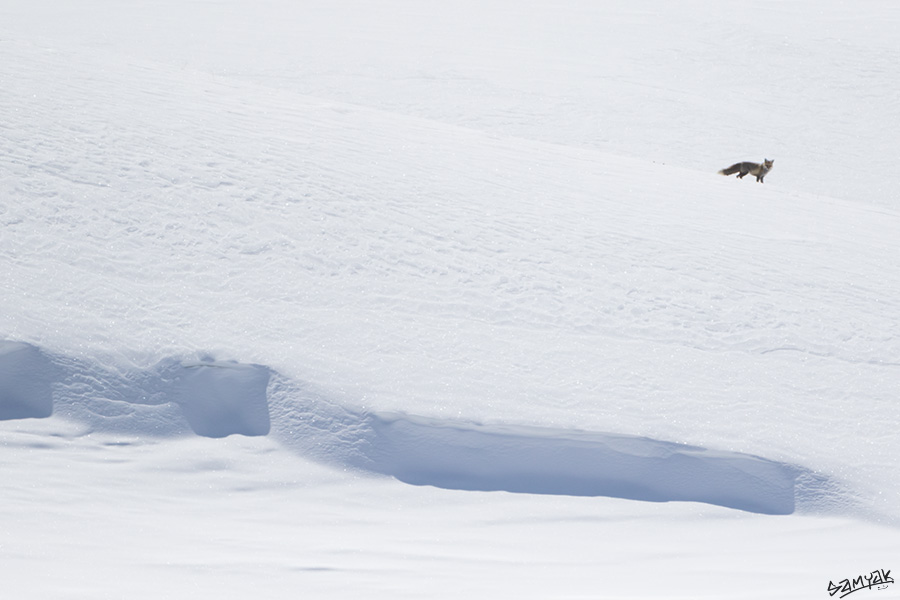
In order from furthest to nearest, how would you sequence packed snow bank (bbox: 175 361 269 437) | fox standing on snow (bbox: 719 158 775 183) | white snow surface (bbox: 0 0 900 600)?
fox standing on snow (bbox: 719 158 775 183) < packed snow bank (bbox: 175 361 269 437) < white snow surface (bbox: 0 0 900 600)

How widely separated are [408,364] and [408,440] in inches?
17.9

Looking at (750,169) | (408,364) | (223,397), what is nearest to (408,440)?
(408,364)

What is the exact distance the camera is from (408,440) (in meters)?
3.49

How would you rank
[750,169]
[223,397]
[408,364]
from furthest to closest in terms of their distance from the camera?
[750,169]
[408,364]
[223,397]

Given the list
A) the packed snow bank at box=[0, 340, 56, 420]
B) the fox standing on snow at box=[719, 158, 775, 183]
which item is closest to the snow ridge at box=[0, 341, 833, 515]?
the packed snow bank at box=[0, 340, 56, 420]

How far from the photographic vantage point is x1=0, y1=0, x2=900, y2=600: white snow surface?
2.89 metres

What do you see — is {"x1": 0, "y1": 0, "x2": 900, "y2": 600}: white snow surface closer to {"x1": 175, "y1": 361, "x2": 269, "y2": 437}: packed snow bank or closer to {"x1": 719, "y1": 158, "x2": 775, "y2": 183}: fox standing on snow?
{"x1": 175, "y1": 361, "x2": 269, "y2": 437}: packed snow bank

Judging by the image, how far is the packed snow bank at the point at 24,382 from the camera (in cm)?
341

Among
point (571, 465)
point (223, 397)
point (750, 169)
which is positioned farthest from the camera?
point (750, 169)

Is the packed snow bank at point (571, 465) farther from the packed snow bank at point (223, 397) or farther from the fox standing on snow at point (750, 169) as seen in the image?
the fox standing on snow at point (750, 169)

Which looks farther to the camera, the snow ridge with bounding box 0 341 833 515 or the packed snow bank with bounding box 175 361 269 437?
the packed snow bank with bounding box 175 361 269 437

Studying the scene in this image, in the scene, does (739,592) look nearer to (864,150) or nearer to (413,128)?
(413,128)

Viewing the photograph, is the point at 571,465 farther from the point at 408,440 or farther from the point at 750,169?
the point at 750,169

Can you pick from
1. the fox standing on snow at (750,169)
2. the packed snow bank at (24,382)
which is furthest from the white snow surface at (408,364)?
the fox standing on snow at (750,169)
